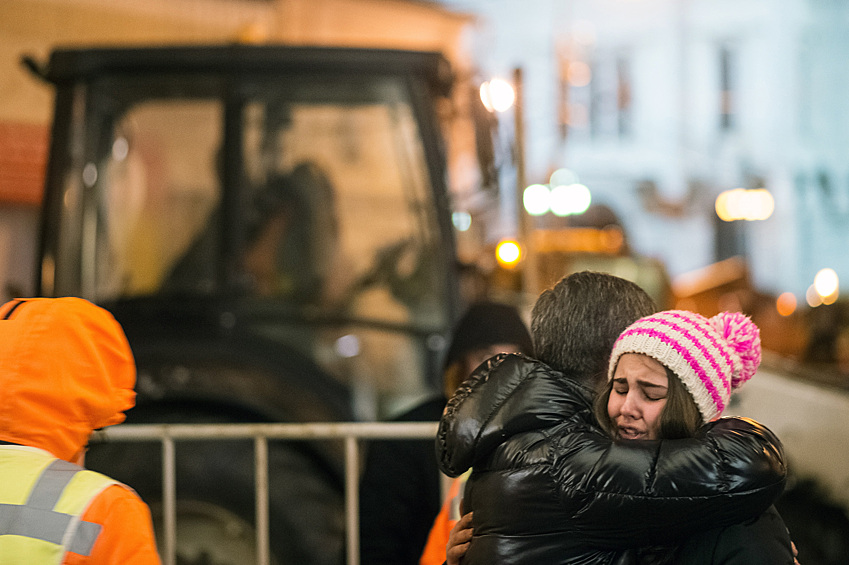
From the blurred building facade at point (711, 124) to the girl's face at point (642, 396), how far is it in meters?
Result: 23.3

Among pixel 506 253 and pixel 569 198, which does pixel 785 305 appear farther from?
pixel 506 253

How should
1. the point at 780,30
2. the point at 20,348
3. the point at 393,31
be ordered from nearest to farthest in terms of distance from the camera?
the point at 20,348, the point at 393,31, the point at 780,30

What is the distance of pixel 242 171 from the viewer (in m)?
3.63

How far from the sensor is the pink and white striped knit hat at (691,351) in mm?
1330

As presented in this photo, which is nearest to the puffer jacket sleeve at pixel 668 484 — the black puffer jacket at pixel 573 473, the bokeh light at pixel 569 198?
the black puffer jacket at pixel 573 473

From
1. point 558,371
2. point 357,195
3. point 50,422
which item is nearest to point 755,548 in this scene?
point 558,371

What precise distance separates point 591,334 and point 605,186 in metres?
26.1

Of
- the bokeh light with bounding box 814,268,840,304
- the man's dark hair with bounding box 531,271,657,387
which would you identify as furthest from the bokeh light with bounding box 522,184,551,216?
the man's dark hair with bounding box 531,271,657,387

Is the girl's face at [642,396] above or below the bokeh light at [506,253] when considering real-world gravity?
above

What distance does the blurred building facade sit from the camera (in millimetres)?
24344

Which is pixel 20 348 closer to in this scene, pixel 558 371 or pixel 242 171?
pixel 558 371

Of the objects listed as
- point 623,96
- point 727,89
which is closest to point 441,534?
point 623,96

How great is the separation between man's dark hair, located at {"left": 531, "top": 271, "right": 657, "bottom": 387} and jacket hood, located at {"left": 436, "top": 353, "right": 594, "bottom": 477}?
69 millimetres

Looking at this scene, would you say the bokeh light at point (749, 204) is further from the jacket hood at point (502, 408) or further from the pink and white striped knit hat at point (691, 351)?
the jacket hood at point (502, 408)
